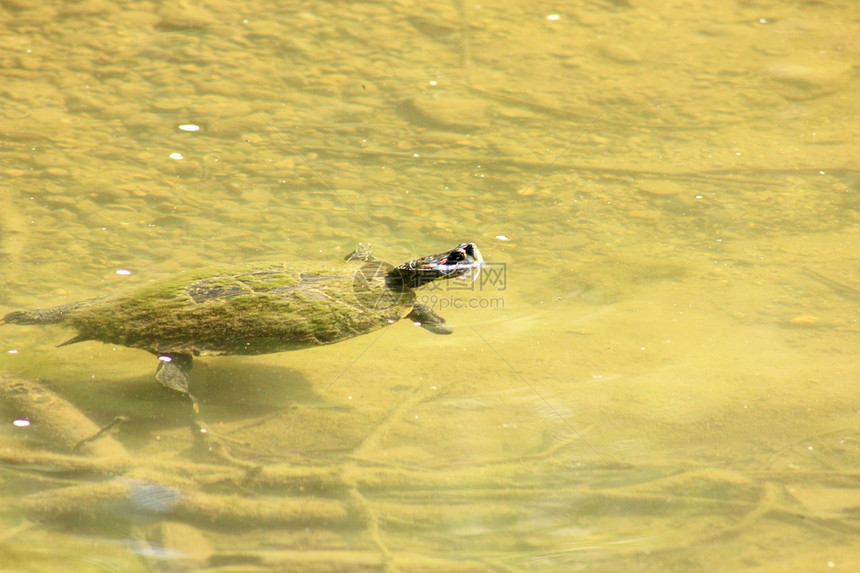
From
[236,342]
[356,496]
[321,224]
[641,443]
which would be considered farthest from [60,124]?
[641,443]

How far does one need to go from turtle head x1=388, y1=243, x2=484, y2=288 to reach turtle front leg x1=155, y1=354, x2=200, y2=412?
1161 millimetres

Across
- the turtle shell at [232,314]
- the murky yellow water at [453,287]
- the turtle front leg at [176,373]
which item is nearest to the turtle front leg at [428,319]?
the murky yellow water at [453,287]

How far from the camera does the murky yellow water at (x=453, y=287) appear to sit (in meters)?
2.61

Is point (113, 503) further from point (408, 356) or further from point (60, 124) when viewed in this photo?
point (60, 124)

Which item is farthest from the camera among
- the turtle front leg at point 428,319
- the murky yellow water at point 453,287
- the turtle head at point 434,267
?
the turtle head at point 434,267

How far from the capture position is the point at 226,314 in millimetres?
3055

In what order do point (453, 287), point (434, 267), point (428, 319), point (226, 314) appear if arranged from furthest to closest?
point (453, 287), point (434, 267), point (428, 319), point (226, 314)

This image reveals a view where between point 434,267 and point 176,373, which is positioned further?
point 434,267

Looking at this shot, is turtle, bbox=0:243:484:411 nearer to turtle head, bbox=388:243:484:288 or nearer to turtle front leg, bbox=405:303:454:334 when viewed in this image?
turtle front leg, bbox=405:303:454:334

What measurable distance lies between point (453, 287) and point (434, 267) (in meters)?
0.42

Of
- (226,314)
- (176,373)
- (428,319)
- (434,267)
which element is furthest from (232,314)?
(434,267)

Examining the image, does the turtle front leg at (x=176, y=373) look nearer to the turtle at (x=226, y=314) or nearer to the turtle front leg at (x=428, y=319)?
the turtle at (x=226, y=314)

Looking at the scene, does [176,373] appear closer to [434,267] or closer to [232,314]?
[232,314]

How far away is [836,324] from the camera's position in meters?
3.76
